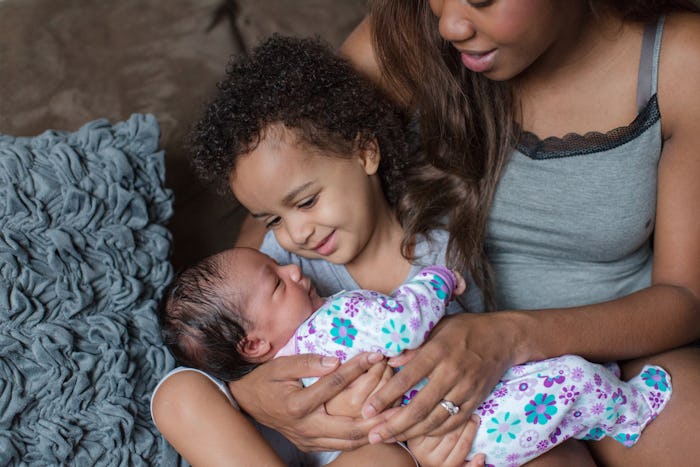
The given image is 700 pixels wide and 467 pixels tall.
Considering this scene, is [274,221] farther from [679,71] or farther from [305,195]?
[679,71]

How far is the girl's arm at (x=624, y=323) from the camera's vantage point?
144cm

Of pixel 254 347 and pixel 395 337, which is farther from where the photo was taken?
pixel 254 347

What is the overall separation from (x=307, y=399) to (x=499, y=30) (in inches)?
29.3

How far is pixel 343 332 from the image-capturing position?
4.76 feet

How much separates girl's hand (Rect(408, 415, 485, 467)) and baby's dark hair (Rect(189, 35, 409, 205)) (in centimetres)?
61

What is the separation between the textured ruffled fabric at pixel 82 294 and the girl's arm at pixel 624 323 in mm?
520

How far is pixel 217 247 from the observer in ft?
6.73

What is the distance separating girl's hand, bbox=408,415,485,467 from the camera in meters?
1.46

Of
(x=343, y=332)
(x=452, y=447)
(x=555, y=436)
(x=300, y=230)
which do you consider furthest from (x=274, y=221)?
(x=555, y=436)

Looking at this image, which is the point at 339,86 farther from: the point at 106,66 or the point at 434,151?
the point at 106,66

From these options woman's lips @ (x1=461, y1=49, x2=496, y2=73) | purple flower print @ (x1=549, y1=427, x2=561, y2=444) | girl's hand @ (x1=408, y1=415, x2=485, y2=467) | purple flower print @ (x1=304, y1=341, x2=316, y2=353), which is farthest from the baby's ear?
woman's lips @ (x1=461, y1=49, x2=496, y2=73)

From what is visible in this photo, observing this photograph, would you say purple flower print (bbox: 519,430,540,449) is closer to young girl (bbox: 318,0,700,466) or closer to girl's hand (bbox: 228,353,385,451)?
young girl (bbox: 318,0,700,466)

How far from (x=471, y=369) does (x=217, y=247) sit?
846 mm

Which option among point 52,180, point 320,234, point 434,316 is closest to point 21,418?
point 52,180
